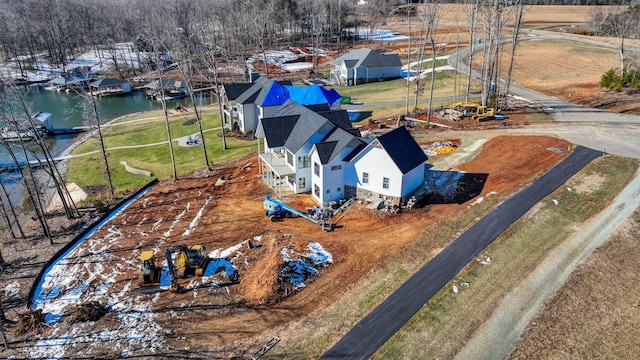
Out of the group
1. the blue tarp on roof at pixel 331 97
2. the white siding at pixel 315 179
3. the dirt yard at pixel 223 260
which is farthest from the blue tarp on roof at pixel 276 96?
the white siding at pixel 315 179

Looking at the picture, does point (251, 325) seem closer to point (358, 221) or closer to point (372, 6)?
point (358, 221)

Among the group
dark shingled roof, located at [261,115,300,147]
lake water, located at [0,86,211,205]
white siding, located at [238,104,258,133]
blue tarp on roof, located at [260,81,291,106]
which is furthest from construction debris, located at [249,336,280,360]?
lake water, located at [0,86,211,205]

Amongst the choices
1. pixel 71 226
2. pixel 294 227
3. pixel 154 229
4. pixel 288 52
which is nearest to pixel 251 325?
pixel 294 227

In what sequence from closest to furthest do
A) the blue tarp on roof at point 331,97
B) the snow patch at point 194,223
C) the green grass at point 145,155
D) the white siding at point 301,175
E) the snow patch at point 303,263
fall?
the snow patch at point 303,263
the snow patch at point 194,223
the white siding at point 301,175
the green grass at point 145,155
the blue tarp on roof at point 331,97

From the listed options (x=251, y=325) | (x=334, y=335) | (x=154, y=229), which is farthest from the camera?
(x=154, y=229)

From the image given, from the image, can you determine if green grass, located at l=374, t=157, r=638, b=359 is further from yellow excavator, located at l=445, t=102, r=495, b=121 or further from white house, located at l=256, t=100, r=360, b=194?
yellow excavator, located at l=445, t=102, r=495, b=121

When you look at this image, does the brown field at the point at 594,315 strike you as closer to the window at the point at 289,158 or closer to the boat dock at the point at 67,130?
the window at the point at 289,158
